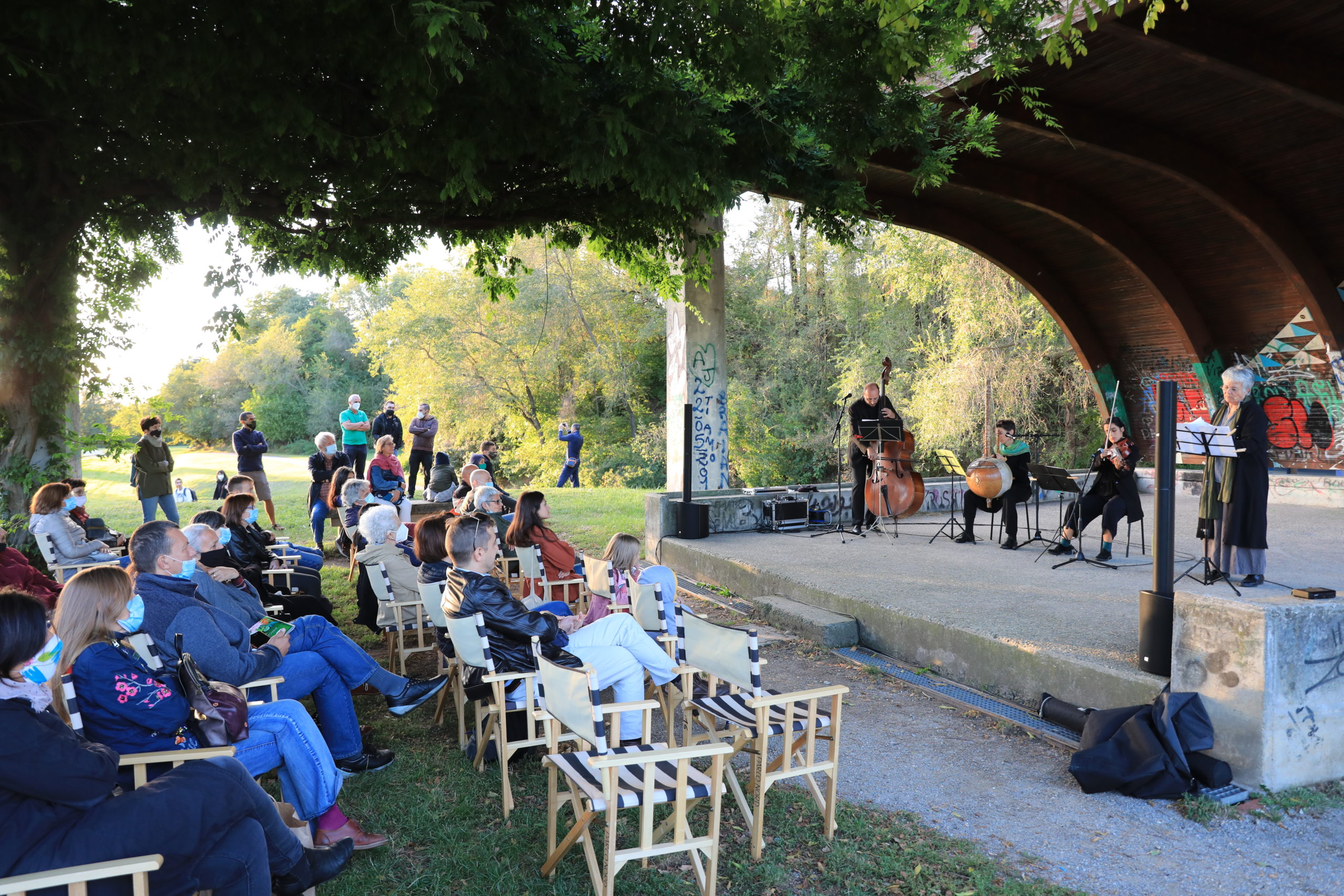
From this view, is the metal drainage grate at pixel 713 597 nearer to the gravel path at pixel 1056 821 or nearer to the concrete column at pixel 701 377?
the concrete column at pixel 701 377

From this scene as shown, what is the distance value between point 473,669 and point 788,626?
3375 mm

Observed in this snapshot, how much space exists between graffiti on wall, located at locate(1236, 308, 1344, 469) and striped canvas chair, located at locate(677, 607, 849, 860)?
13.1 metres

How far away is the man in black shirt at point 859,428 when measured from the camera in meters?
10.3

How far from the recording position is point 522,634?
174 inches

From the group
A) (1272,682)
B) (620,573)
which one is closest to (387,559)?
(620,573)

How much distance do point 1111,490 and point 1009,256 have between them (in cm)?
899

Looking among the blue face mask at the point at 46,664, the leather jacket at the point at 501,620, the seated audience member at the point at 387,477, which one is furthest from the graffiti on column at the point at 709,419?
the blue face mask at the point at 46,664

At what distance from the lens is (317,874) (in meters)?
3.20

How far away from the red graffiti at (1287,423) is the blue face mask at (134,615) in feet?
53.3

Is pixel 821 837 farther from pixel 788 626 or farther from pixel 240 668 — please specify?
pixel 788 626

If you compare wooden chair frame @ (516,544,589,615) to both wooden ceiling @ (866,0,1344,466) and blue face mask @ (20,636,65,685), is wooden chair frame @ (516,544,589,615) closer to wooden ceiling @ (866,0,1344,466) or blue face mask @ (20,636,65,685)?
blue face mask @ (20,636,65,685)

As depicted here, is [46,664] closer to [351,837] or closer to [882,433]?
[351,837]

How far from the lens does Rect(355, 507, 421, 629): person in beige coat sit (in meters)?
6.35

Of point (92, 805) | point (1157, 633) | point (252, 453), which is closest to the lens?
point (92, 805)
